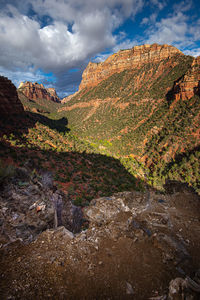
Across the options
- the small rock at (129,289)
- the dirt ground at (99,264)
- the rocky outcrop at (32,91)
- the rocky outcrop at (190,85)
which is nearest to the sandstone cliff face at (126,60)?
the rocky outcrop at (190,85)

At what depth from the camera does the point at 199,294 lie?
319 centimetres

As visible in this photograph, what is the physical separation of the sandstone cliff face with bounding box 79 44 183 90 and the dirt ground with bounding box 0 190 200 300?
273 ft

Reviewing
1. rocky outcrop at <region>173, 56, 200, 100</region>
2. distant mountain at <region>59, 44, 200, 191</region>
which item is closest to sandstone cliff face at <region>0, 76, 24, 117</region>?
distant mountain at <region>59, 44, 200, 191</region>

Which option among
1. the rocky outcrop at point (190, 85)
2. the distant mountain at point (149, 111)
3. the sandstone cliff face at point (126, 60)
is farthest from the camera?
the sandstone cliff face at point (126, 60)

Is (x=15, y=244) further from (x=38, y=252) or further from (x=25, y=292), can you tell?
(x=25, y=292)

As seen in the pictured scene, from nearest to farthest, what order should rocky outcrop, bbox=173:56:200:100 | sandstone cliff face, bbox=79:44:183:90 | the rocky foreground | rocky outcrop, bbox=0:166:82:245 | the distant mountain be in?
the rocky foreground → rocky outcrop, bbox=0:166:82:245 → the distant mountain → rocky outcrop, bbox=173:56:200:100 → sandstone cliff face, bbox=79:44:183:90

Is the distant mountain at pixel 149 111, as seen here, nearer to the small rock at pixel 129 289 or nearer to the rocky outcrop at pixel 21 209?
the small rock at pixel 129 289

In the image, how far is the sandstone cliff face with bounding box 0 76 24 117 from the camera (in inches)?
922

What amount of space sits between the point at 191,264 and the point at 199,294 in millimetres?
1786

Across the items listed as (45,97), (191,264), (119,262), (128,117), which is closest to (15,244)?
(119,262)

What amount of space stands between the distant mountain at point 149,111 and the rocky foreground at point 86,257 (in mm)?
21971

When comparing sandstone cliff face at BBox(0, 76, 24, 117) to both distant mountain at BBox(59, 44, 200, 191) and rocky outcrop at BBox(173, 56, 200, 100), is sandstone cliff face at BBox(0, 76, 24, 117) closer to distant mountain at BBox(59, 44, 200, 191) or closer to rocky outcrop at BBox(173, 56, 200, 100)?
distant mountain at BBox(59, 44, 200, 191)

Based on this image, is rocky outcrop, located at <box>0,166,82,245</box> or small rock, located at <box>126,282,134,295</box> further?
rocky outcrop, located at <box>0,166,82,245</box>

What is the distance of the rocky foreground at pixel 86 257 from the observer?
3.41 m
